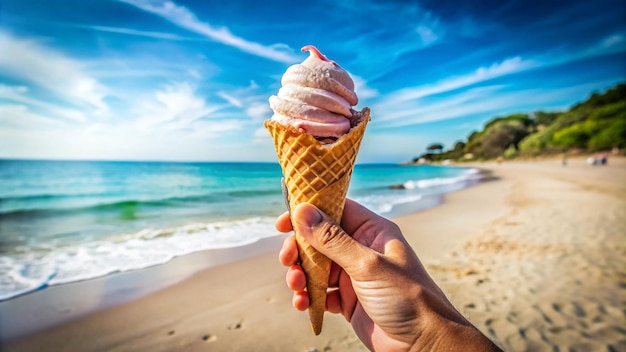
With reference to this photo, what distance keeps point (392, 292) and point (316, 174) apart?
0.85 meters

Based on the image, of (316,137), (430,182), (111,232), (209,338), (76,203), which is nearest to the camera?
(316,137)

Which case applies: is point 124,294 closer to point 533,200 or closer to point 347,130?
point 347,130

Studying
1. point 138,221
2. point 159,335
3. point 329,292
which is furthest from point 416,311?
point 138,221

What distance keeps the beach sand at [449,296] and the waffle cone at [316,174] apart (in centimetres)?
142

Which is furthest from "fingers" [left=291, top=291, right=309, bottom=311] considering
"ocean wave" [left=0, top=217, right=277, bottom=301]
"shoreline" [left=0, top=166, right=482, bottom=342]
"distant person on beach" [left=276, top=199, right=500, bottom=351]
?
"ocean wave" [left=0, top=217, right=277, bottom=301]

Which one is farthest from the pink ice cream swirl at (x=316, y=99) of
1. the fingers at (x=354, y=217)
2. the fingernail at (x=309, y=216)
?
the fingers at (x=354, y=217)

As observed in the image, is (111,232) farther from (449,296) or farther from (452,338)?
(452,338)

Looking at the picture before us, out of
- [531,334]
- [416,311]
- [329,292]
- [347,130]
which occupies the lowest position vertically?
[531,334]

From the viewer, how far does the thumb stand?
5.49 ft

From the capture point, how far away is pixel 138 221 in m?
Answer: 10.2

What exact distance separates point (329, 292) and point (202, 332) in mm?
1911

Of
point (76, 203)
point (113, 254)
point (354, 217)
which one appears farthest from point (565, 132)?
point (76, 203)

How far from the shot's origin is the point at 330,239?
1.77 m

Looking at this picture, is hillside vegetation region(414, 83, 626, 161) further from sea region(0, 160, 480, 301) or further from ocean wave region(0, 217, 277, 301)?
ocean wave region(0, 217, 277, 301)
